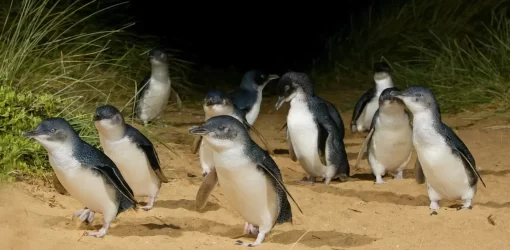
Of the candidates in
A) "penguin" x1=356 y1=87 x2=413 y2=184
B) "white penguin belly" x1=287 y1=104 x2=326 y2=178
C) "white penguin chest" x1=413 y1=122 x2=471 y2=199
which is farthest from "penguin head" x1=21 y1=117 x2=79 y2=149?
"penguin" x1=356 y1=87 x2=413 y2=184

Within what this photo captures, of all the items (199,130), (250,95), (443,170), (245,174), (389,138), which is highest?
(199,130)

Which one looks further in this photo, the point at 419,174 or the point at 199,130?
the point at 419,174

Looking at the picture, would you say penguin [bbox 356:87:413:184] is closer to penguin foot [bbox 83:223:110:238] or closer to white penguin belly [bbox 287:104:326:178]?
white penguin belly [bbox 287:104:326:178]

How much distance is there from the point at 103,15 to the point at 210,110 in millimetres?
3747

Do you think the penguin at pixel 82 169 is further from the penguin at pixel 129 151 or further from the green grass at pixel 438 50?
the green grass at pixel 438 50

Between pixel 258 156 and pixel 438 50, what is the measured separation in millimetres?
6700

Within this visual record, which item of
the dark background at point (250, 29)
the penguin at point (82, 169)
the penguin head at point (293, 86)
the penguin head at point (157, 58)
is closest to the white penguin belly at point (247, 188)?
the penguin at point (82, 169)

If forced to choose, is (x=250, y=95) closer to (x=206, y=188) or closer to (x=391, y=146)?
(x=391, y=146)

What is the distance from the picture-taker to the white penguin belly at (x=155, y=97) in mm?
9658

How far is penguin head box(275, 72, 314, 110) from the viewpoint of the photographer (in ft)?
24.4

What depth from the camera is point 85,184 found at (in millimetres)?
5363

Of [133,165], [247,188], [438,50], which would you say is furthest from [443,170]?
[438,50]

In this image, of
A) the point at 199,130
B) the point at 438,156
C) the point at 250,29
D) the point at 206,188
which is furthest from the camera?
the point at 250,29

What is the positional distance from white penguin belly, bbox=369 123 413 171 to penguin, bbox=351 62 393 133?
1819mm
